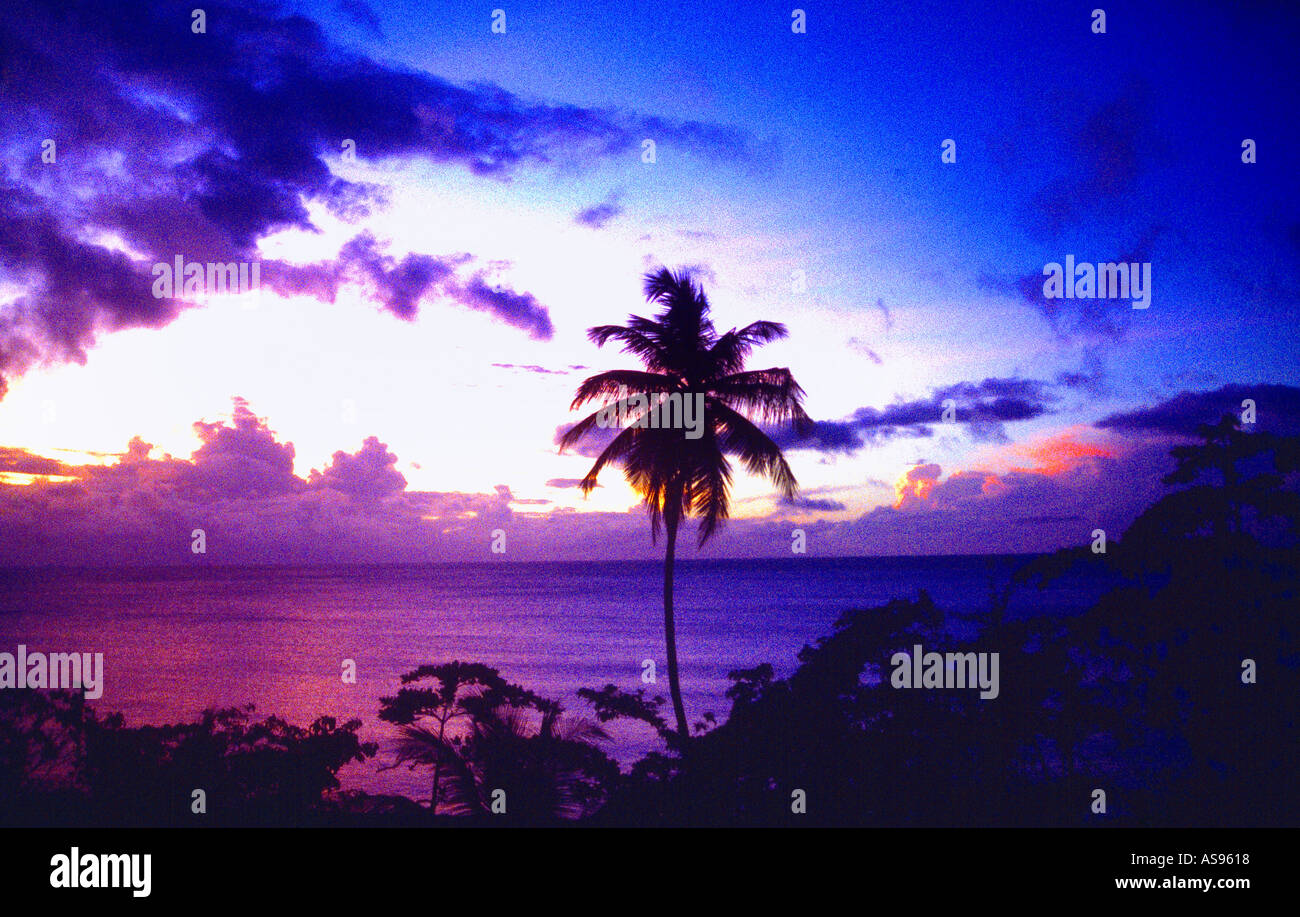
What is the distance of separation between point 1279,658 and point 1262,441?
2.74 metres

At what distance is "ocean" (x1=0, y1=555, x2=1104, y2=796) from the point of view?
32.5m

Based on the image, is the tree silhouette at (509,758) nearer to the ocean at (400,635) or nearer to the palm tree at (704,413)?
the palm tree at (704,413)

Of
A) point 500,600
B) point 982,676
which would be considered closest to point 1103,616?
point 982,676

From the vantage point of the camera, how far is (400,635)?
2489 inches

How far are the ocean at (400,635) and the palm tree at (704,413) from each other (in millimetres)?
4687

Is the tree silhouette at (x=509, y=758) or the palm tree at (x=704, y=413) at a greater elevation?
the palm tree at (x=704, y=413)

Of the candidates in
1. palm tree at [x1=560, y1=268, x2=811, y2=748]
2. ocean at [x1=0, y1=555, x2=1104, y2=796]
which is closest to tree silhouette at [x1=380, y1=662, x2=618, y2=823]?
palm tree at [x1=560, y1=268, x2=811, y2=748]

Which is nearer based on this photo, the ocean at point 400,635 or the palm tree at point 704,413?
the palm tree at point 704,413

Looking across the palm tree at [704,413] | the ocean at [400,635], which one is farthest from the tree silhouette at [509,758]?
the ocean at [400,635]

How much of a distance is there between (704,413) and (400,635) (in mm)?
56062

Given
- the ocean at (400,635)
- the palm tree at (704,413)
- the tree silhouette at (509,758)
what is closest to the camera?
the tree silhouette at (509,758)

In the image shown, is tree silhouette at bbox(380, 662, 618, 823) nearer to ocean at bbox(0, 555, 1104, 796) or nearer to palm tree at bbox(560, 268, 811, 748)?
palm tree at bbox(560, 268, 811, 748)

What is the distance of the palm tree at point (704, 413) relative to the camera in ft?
45.7

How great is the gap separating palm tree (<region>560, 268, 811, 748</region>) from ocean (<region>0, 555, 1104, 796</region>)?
4687 mm
